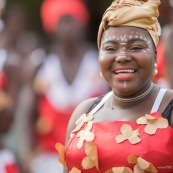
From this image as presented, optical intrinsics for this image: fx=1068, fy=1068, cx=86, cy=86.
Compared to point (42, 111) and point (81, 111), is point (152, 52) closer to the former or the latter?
point (81, 111)

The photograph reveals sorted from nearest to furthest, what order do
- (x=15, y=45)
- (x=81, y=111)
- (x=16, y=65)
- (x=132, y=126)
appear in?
(x=132, y=126), (x=81, y=111), (x=16, y=65), (x=15, y=45)

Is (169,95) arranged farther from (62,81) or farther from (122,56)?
(62,81)

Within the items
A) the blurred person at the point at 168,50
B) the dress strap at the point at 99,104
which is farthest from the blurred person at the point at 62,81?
the dress strap at the point at 99,104

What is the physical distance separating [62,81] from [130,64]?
3835 mm

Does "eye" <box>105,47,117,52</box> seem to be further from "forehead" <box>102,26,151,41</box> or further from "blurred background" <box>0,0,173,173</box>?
"blurred background" <box>0,0,173,173</box>

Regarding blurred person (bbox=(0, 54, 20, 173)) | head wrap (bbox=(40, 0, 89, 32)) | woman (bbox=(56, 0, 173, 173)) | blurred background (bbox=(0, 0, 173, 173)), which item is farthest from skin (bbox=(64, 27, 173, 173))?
head wrap (bbox=(40, 0, 89, 32))

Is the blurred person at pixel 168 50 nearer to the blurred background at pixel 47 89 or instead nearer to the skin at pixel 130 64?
the blurred background at pixel 47 89

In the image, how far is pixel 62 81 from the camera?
10836mm

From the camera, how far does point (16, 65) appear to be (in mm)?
11641

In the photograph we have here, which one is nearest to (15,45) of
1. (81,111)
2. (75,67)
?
(75,67)

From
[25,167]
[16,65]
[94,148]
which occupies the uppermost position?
[94,148]

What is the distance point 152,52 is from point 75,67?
3.93 m

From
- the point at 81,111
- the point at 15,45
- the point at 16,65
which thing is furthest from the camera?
the point at 15,45

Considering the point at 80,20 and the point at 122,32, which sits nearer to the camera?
the point at 122,32
